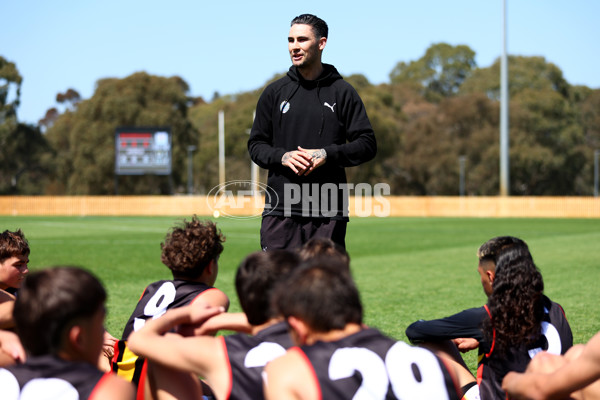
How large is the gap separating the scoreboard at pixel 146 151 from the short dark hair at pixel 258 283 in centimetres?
4625

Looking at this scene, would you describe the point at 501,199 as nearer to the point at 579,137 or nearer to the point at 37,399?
the point at 579,137

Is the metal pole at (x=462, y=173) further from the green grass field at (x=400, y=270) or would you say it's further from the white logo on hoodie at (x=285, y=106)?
the white logo on hoodie at (x=285, y=106)

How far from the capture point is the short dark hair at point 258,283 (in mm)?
2764

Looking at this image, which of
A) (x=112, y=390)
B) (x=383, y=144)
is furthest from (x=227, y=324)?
(x=383, y=144)

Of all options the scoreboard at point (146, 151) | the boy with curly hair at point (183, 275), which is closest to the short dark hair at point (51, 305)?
the boy with curly hair at point (183, 275)

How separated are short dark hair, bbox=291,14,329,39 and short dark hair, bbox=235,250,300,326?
2.16 metres

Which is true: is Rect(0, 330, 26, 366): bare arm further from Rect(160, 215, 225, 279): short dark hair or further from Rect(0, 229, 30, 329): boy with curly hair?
Rect(0, 229, 30, 329): boy with curly hair

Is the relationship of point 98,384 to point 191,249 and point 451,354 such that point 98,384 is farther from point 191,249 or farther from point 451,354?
point 451,354

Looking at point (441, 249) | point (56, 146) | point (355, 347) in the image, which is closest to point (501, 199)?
point (441, 249)

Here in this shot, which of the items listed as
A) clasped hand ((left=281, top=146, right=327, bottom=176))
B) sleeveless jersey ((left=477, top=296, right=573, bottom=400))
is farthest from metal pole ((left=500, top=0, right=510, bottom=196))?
sleeveless jersey ((left=477, top=296, right=573, bottom=400))

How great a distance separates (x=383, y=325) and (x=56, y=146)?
77.7 meters

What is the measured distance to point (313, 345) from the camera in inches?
92.4

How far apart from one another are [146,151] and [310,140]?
1783 inches

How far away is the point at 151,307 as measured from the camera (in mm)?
3678
